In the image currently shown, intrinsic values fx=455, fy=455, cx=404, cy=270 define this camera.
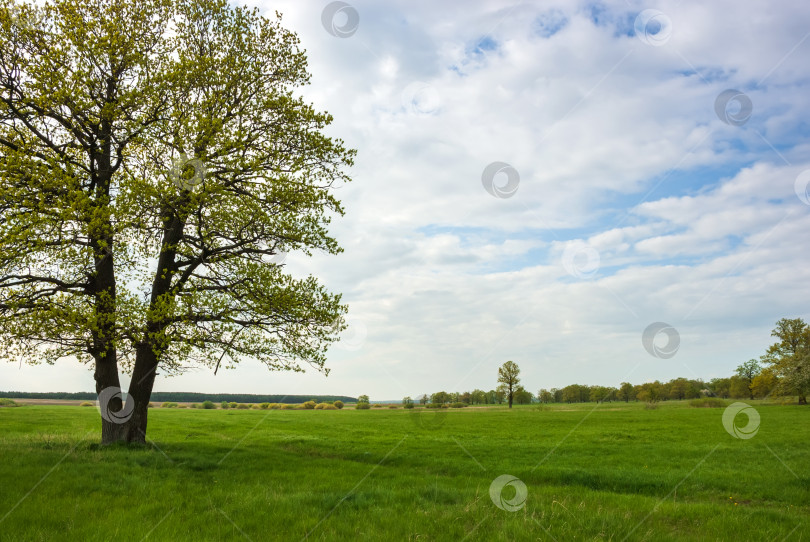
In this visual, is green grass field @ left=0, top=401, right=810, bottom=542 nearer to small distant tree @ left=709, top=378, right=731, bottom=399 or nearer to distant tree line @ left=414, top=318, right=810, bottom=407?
distant tree line @ left=414, top=318, right=810, bottom=407

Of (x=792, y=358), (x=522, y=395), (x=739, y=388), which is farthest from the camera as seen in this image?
(x=522, y=395)

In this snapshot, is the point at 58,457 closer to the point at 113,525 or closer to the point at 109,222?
the point at 109,222

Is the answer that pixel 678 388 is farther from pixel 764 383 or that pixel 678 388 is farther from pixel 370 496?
pixel 370 496

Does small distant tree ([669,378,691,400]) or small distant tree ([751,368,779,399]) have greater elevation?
small distant tree ([751,368,779,399])

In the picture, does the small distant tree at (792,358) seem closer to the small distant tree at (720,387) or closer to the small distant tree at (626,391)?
the small distant tree at (720,387)

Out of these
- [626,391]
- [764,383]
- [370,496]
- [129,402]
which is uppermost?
[129,402]

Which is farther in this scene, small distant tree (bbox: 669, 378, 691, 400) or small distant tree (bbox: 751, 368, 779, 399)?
small distant tree (bbox: 669, 378, 691, 400)

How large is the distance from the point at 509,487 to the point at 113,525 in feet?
29.3

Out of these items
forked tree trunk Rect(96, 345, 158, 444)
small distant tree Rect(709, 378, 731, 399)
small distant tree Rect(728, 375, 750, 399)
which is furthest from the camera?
small distant tree Rect(709, 378, 731, 399)

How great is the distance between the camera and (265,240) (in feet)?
57.3

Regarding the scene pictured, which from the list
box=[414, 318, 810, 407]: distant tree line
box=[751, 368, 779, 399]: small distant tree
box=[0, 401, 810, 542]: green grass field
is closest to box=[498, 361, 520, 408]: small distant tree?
box=[414, 318, 810, 407]: distant tree line

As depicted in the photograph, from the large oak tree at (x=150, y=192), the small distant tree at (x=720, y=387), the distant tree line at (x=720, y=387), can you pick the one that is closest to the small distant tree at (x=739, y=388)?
the distant tree line at (x=720, y=387)

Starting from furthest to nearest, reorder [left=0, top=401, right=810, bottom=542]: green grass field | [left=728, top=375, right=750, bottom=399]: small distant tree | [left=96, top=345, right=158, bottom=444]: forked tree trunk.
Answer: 1. [left=728, top=375, right=750, bottom=399]: small distant tree
2. [left=96, top=345, right=158, bottom=444]: forked tree trunk
3. [left=0, top=401, right=810, bottom=542]: green grass field

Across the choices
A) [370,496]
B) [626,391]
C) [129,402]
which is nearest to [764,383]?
[626,391]
